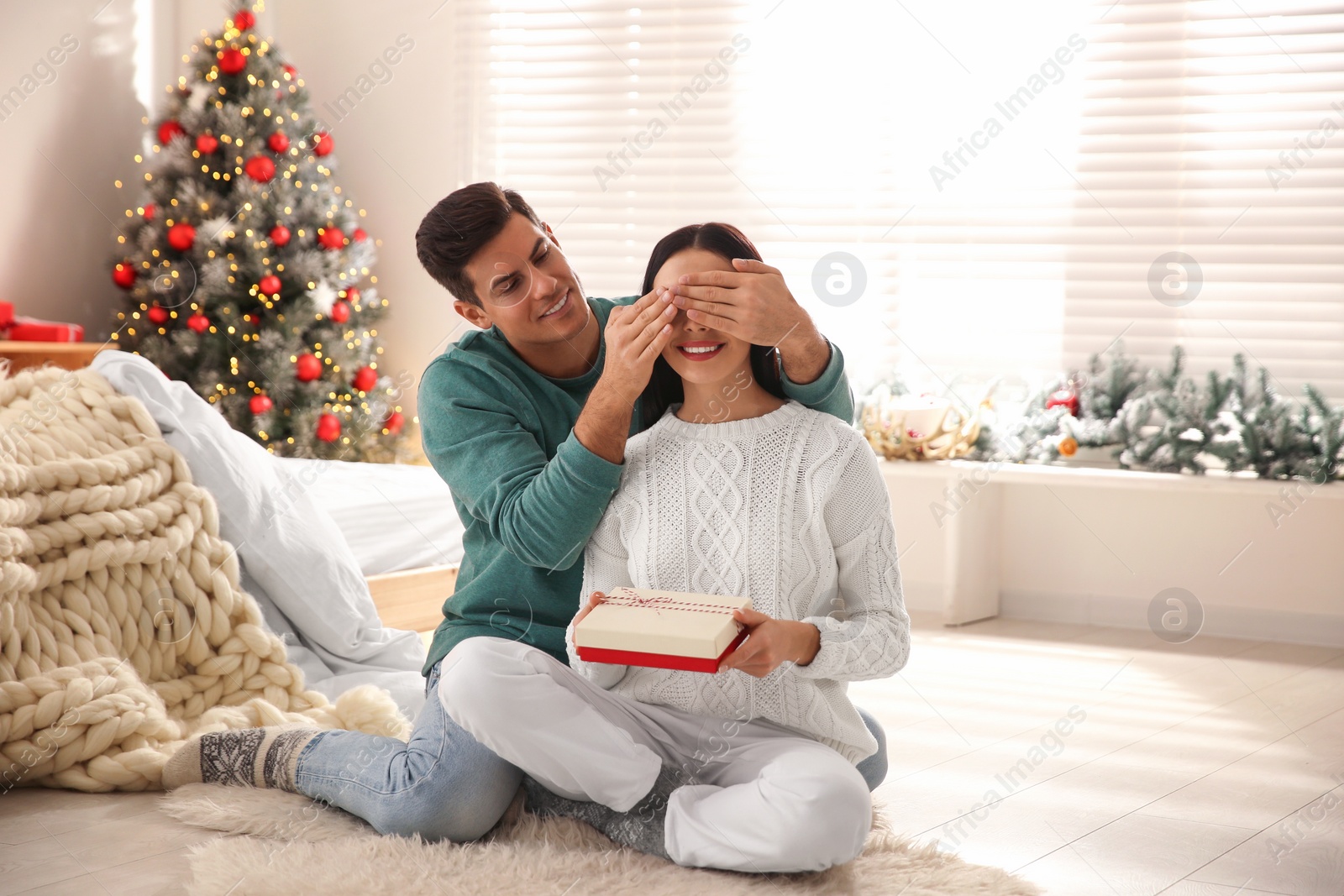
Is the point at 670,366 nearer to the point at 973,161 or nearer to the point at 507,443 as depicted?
the point at 507,443

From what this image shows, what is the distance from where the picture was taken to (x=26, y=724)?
1654mm

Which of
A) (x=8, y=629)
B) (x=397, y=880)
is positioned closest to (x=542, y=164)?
(x=8, y=629)

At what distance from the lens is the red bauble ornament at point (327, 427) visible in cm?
374

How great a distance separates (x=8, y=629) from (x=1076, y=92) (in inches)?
116

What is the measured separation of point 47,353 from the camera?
3.47 metres

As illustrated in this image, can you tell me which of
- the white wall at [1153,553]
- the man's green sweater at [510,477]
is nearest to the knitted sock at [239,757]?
the man's green sweater at [510,477]

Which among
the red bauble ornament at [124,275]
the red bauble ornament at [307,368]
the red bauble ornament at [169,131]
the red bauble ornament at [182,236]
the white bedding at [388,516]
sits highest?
the red bauble ornament at [169,131]

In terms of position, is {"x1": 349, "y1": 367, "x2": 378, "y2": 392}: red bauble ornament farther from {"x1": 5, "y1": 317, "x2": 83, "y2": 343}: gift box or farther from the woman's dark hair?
the woman's dark hair

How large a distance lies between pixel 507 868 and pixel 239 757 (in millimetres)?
515

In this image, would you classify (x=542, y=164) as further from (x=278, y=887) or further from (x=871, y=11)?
(x=278, y=887)

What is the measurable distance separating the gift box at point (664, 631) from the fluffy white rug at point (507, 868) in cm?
28

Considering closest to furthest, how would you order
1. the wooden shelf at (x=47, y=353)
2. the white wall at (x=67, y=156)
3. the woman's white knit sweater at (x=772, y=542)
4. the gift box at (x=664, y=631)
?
the gift box at (x=664, y=631), the woman's white knit sweater at (x=772, y=542), the wooden shelf at (x=47, y=353), the white wall at (x=67, y=156)

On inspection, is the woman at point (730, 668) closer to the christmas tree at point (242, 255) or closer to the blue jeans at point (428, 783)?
the blue jeans at point (428, 783)

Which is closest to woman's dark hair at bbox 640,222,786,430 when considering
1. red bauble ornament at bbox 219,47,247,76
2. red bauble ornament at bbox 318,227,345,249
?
red bauble ornament at bbox 318,227,345,249
